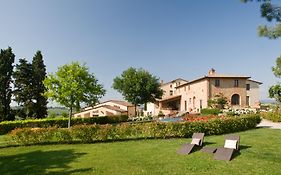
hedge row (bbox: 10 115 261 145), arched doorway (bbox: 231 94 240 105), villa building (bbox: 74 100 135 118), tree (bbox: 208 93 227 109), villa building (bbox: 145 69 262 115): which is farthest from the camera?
villa building (bbox: 74 100 135 118)

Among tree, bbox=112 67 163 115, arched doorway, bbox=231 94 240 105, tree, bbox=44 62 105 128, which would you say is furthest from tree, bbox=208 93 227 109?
tree, bbox=44 62 105 128

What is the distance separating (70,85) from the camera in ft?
101

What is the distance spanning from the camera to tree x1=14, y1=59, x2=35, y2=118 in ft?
147

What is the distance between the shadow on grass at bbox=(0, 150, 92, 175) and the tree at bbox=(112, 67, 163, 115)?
39682 millimetres

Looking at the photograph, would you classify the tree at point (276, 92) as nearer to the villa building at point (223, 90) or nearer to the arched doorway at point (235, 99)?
the villa building at point (223, 90)

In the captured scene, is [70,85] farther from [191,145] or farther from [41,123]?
[191,145]

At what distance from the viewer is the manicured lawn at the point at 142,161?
1034 cm

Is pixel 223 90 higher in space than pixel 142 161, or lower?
higher

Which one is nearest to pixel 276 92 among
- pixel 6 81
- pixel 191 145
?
pixel 191 145

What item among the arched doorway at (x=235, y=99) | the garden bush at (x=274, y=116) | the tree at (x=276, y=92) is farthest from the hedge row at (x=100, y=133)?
the arched doorway at (x=235, y=99)

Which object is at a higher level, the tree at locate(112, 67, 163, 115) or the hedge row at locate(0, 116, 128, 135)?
the tree at locate(112, 67, 163, 115)

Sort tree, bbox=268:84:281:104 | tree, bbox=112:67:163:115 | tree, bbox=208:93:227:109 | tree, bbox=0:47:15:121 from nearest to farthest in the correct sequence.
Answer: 1. tree, bbox=0:47:15:121
2. tree, bbox=268:84:281:104
3. tree, bbox=208:93:227:109
4. tree, bbox=112:67:163:115

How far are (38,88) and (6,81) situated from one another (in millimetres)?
5106

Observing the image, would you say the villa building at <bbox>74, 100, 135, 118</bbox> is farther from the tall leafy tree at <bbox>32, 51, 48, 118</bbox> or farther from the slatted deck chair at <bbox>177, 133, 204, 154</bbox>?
the slatted deck chair at <bbox>177, 133, 204, 154</bbox>
